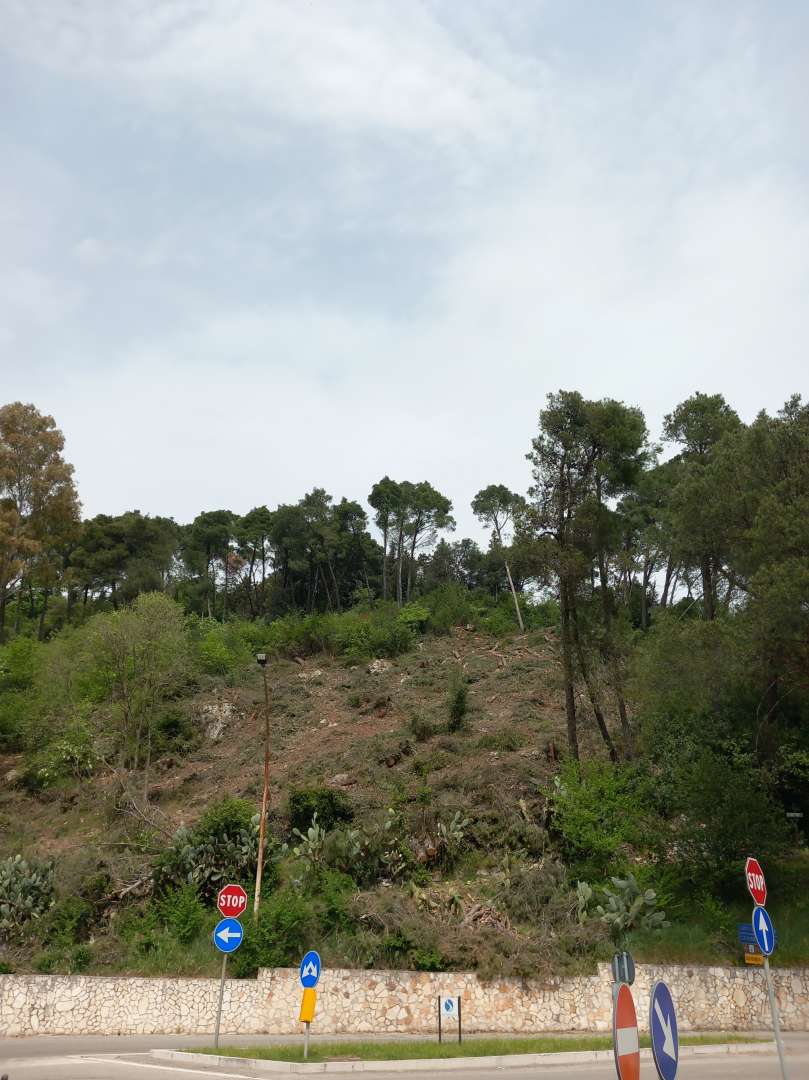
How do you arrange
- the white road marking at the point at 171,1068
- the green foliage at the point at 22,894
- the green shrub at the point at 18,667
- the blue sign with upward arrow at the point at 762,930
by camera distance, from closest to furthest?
the blue sign with upward arrow at the point at 762,930 → the white road marking at the point at 171,1068 → the green foliage at the point at 22,894 → the green shrub at the point at 18,667

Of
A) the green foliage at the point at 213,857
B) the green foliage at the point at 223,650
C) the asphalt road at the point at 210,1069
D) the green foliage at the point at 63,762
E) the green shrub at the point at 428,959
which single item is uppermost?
the green foliage at the point at 223,650

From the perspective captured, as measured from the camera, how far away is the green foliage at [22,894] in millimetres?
23469

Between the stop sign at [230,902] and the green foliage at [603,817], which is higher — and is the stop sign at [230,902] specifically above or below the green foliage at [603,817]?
below

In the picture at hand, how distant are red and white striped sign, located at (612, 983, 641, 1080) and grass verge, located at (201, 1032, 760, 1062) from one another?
1177cm

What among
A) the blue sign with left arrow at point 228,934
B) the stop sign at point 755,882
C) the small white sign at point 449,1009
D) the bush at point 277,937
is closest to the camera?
the stop sign at point 755,882

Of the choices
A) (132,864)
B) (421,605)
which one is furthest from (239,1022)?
(421,605)

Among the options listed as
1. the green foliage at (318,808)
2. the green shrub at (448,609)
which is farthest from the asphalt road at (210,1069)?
the green shrub at (448,609)

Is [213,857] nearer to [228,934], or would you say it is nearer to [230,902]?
[230,902]

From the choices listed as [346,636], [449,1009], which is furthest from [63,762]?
[449,1009]

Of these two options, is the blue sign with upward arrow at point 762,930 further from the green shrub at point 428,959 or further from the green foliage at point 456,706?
the green foliage at point 456,706

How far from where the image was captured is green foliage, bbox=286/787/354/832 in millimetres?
27797

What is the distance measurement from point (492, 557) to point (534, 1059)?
6321 centimetres

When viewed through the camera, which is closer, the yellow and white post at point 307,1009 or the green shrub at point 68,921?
the yellow and white post at point 307,1009

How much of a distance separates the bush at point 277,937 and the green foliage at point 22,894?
6.61m
